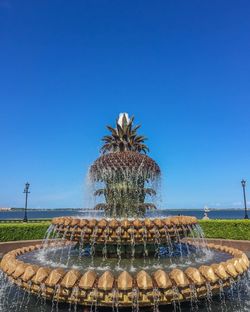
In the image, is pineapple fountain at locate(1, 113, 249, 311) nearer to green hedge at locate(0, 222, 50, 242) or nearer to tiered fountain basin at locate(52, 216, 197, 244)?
tiered fountain basin at locate(52, 216, 197, 244)

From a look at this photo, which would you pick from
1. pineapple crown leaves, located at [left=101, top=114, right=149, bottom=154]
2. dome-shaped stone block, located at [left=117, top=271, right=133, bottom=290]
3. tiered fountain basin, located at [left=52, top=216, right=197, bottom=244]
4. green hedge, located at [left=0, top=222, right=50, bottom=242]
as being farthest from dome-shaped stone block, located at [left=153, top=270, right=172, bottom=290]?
green hedge, located at [left=0, top=222, right=50, bottom=242]

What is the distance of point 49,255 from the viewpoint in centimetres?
911

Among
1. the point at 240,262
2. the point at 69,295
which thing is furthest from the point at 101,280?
the point at 240,262

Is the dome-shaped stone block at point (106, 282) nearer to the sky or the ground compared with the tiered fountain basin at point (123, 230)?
nearer to the ground

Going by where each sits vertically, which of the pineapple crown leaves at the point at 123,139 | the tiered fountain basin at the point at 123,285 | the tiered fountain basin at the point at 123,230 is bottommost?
the tiered fountain basin at the point at 123,285

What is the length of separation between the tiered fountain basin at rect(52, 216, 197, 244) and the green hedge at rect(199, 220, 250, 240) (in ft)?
51.7

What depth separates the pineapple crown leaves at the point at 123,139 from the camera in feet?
38.1

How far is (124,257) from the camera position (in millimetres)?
8195

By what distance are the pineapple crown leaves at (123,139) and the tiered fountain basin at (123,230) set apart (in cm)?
440

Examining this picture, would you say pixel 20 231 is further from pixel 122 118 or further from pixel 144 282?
pixel 144 282

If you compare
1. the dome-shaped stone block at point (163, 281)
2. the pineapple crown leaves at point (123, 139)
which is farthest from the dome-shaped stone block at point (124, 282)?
the pineapple crown leaves at point (123, 139)

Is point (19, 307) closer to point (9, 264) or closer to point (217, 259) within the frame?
point (9, 264)

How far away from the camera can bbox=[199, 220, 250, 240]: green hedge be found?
21616mm

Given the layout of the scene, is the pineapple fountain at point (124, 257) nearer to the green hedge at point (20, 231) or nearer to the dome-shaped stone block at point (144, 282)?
the dome-shaped stone block at point (144, 282)
